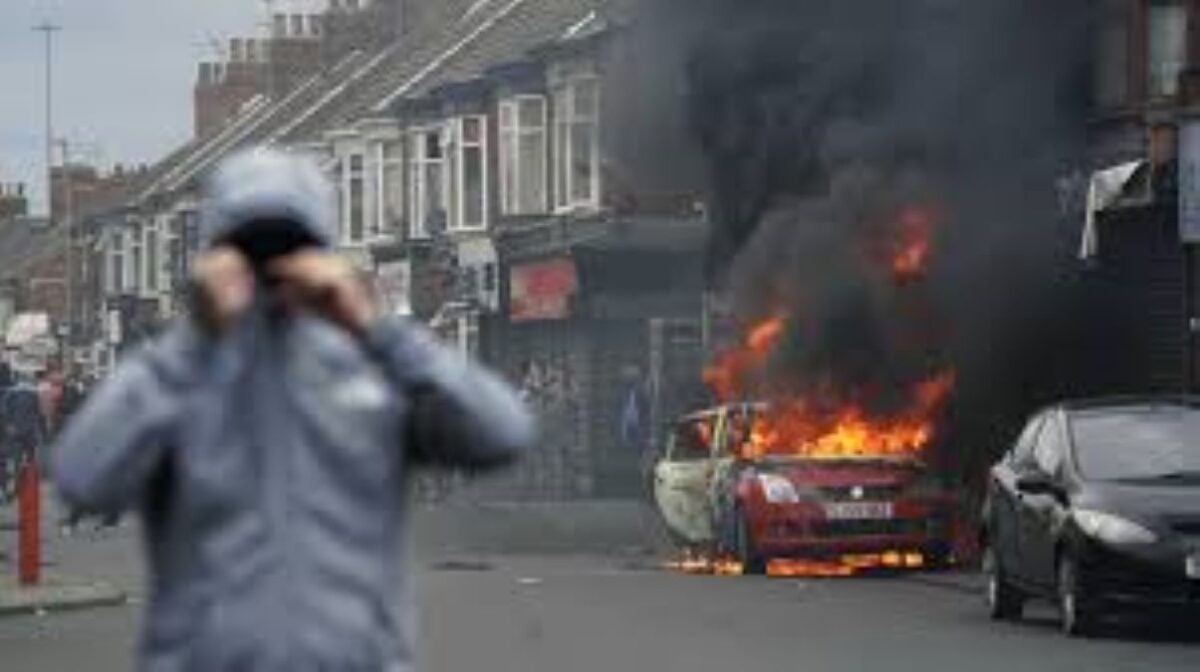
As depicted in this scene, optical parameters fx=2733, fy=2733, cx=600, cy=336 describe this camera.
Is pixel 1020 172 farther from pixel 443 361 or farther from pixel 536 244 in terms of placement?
pixel 443 361

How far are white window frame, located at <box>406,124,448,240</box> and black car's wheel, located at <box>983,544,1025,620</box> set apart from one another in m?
32.7

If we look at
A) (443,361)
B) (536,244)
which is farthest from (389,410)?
(536,244)

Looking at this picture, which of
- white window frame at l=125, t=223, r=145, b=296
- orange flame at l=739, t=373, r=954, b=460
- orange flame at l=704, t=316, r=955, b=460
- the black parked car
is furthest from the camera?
white window frame at l=125, t=223, r=145, b=296

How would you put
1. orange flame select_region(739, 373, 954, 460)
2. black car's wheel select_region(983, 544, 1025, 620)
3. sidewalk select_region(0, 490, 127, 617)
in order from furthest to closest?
orange flame select_region(739, 373, 954, 460)
sidewalk select_region(0, 490, 127, 617)
black car's wheel select_region(983, 544, 1025, 620)

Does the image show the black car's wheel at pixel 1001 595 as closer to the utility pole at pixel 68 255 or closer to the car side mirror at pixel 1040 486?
the car side mirror at pixel 1040 486

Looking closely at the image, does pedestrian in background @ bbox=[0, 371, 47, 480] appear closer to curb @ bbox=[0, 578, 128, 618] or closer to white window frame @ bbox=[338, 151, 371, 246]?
curb @ bbox=[0, 578, 128, 618]

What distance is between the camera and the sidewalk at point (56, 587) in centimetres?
1836

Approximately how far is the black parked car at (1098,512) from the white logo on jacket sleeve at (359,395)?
1072 cm

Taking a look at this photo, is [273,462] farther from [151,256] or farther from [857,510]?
[151,256]

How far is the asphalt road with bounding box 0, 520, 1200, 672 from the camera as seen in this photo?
541 inches

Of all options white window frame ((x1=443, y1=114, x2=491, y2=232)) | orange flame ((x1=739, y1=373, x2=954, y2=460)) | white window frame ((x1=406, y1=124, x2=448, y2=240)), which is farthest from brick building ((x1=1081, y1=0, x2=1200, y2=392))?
white window frame ((x1=406, y1=124, x2=448, y2=240))

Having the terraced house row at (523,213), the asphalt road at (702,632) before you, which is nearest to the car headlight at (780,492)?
the asphalt road at (702,632)

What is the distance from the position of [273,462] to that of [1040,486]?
37.7ft

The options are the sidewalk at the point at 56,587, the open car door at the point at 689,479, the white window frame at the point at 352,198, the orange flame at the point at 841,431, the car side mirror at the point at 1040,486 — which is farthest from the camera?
the white window frame at the point at 352,198
